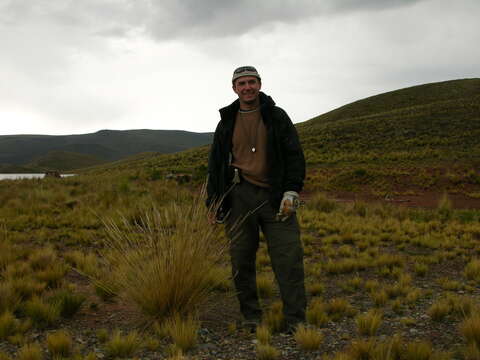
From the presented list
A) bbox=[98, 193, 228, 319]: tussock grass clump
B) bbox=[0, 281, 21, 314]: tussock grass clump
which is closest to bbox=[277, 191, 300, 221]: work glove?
bbox=[98, 193, 228, 319]: tussock grass clump

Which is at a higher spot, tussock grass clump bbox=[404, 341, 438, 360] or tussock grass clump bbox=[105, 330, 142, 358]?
tussock grass clump bbox=[105, 330, 142, 358]

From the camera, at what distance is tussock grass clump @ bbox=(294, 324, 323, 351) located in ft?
10.7

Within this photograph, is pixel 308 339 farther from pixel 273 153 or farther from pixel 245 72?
pixel 245 72

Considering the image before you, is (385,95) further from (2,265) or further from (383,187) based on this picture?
(2,265)

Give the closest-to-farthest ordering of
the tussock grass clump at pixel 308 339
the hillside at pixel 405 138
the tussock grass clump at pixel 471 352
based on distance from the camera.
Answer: the tussock grass clump at pixel 471 352
the tussock grass clump at pixel 308 339
the hillside at pixel 405 138

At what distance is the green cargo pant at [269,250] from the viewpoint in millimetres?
3723

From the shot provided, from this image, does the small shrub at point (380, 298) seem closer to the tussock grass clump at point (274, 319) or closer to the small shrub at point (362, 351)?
the tussock grass clump at point (274, 319)

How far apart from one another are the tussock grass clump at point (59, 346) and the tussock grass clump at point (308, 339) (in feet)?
5.98

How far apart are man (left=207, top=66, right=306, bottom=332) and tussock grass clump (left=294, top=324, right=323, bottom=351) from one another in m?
0.28

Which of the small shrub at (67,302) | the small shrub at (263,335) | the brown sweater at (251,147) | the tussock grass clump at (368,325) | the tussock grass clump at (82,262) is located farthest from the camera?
the tussock grass clump at (82,262)

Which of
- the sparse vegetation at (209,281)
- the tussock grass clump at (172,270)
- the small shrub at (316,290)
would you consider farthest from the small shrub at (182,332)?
the small shrub at (316,290)

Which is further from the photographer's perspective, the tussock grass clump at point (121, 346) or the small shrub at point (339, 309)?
the small shrub at point (339, 309)

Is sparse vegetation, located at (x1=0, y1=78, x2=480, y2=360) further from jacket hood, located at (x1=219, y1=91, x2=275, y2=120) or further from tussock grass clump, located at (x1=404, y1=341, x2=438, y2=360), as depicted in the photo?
jacket hood, located at (x1=219, y1=91, x2=275, y2=120)

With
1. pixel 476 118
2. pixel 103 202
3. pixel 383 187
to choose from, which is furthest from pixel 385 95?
pixel 103 202
